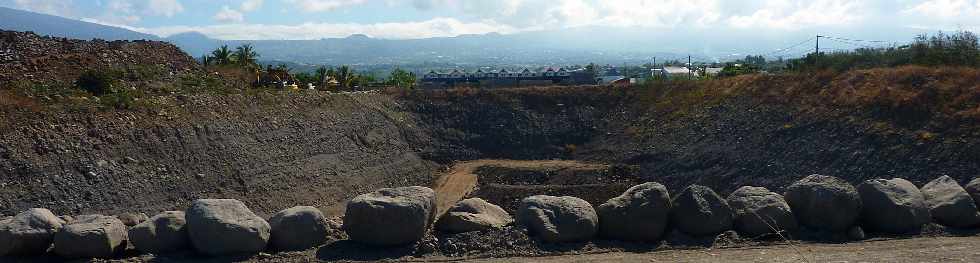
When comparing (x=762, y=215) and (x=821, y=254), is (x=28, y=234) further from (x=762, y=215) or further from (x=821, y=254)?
(x=821, y=254)

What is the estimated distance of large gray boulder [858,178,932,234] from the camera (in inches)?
403

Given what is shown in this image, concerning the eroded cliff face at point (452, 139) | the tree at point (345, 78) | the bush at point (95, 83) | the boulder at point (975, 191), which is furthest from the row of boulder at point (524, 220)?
the tree at point (345, 78)

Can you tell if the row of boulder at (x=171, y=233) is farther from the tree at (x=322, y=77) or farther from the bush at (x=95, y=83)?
the tree at (x=322, y=77)

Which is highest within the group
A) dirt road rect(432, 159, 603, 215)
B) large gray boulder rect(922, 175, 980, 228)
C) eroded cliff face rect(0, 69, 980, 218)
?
large gray boulder rect(922, 175, 980, 228)

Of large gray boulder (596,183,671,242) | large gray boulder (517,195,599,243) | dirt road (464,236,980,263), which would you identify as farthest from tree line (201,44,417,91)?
dirt road (464,236,980,263)

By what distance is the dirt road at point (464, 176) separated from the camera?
30.5 m

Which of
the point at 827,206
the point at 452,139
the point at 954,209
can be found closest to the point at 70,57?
the point at 452,139

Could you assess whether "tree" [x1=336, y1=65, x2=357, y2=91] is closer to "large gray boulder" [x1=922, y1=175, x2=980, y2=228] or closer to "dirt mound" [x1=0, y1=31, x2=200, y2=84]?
"dirt mound" [x1=0, y1=31, x2=200, y2=84]

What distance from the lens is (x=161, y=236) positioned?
30.7 ft

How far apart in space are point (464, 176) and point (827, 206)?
2517 cm

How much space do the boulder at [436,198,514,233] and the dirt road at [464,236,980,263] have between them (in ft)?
2.77

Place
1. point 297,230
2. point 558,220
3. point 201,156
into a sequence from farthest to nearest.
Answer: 1. point 201,156
2. point 558,220
3. point 297,230

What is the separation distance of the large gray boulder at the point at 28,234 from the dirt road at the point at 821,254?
5.18 metres

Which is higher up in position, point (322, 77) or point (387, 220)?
point (322, 77)
